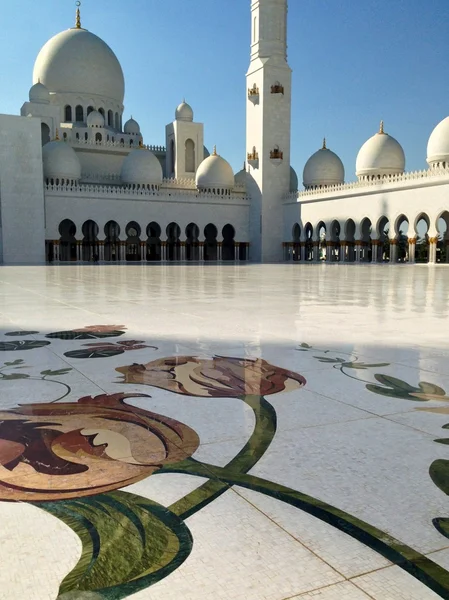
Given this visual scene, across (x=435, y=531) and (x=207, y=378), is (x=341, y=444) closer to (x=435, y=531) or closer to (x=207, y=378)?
(x=435, y=531)

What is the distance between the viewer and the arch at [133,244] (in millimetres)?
27781

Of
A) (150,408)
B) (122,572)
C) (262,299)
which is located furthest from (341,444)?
(262,299)

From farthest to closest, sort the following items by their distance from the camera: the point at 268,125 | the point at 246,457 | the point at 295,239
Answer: the point at 295,239
the point at 268,125
the point at 246,457

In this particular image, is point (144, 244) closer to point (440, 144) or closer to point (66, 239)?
point (66, 239)

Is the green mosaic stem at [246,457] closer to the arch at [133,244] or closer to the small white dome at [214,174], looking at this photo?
the small white dome at [214,174]

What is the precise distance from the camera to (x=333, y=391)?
195 cm

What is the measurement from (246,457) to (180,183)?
2664 cm

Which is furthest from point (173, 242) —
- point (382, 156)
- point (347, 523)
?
point (347, 523)

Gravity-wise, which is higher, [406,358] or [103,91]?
[103,91]

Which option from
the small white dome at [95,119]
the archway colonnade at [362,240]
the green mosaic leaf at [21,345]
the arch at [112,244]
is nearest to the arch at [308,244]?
the archway colonnade at [362,240]

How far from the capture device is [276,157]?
85.5 ft

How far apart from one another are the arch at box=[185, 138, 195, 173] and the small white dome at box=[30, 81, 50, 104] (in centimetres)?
703

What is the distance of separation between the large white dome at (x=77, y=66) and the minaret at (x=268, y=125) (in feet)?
24.4

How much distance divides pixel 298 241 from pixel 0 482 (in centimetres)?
2598
